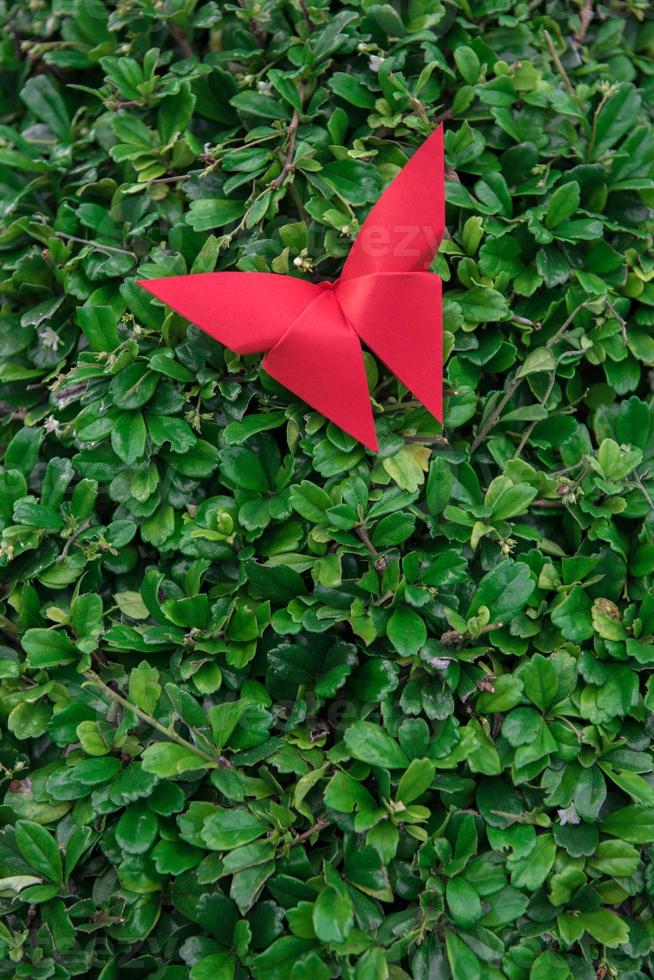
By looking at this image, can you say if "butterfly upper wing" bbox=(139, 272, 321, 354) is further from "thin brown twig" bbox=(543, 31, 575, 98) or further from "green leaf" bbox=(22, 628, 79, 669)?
"thin brown twig" bbox=(543, 31, 575, 98)

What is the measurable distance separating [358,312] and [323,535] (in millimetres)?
300

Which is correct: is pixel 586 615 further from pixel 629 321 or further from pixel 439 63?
pixel 439 63

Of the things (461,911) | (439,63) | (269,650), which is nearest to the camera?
(461,911)

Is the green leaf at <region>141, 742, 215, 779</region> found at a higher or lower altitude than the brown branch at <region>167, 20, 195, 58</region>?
lower

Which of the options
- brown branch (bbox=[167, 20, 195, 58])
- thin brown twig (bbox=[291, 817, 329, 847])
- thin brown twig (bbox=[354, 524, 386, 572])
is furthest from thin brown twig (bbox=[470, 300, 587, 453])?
brown branch (bbox=[167, 20, 195, 58])

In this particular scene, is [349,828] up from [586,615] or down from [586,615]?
down

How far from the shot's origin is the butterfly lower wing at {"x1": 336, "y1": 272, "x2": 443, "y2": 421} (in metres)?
1.13

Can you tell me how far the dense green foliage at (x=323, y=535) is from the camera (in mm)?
1043

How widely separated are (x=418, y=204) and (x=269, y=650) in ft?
2.03

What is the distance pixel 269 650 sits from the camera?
112 cm

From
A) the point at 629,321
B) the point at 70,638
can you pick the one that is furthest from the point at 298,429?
the point at 629,321

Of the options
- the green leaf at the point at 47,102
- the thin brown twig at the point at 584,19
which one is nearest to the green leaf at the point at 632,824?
the thin brown twig at the point at 584,19

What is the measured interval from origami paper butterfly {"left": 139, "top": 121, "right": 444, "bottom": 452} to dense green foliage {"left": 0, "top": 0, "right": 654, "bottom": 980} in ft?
0.18

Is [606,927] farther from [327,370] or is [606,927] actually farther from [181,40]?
[181,40]
